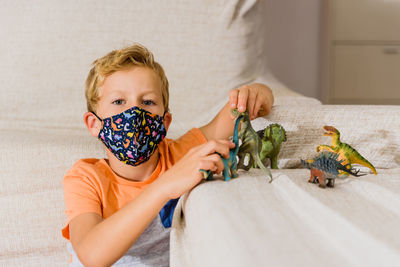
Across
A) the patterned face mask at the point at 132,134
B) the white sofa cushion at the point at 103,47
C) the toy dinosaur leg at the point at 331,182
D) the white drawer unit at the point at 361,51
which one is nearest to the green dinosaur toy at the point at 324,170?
the toy dinosaur leg at the point at 331,182

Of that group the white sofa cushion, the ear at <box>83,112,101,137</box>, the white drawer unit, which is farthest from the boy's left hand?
the white drawer unit

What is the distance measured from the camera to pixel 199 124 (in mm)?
1312

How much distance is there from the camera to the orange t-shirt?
2.52 feet

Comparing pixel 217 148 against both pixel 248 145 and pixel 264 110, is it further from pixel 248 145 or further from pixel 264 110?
pixel 264 110

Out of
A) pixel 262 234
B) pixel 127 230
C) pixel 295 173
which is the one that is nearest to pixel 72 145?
pixel 127 230

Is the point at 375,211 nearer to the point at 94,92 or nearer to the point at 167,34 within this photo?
the point at 94,92

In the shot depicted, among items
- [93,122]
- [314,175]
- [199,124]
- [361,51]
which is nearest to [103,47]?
[199,124]

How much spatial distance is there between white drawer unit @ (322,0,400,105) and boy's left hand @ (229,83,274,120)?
1314mm

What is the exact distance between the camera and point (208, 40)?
1459 mm

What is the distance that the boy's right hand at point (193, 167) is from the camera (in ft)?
1.87

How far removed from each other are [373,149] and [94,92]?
57 cm

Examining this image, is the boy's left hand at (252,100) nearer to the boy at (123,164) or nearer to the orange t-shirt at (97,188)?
the boy at (123,164)

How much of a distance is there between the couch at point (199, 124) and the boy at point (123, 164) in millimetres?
120

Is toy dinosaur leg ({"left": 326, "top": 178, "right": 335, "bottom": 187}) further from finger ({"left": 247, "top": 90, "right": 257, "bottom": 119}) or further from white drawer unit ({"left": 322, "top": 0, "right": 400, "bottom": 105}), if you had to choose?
white drawer unit ({"left": 322, "top": 0, "right": 400, "bottom": 105})
